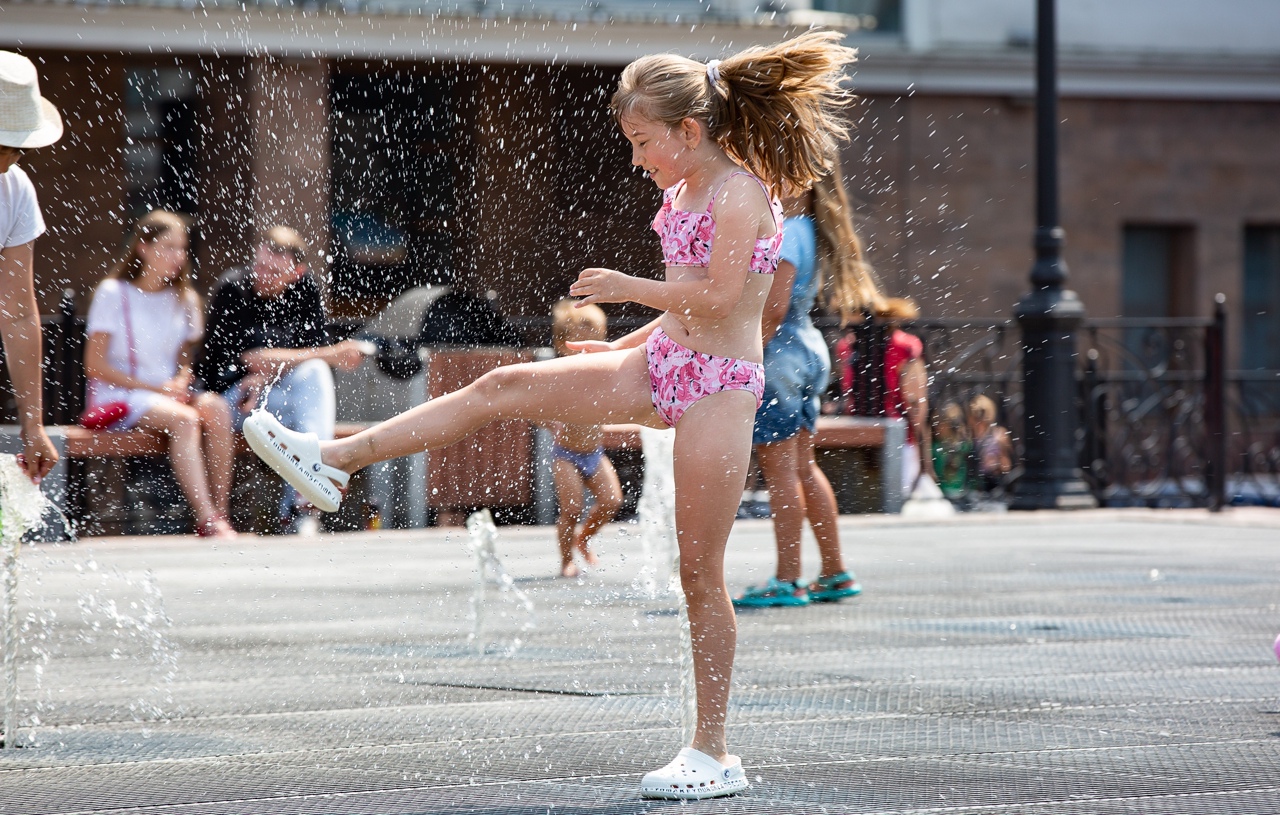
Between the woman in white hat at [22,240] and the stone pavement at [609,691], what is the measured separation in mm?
823

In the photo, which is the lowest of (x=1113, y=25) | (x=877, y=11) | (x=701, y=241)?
(x=701, y=241)

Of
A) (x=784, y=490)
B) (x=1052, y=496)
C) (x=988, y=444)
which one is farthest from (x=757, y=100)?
(x=988, y=444)

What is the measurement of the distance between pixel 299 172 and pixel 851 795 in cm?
1603

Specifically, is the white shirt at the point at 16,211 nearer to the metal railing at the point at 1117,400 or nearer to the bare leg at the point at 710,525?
the bare leg at the point at 710,525

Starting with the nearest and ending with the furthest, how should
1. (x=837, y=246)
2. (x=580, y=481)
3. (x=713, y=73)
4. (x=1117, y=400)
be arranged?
(x=713, y=73), (x=837, y=246), (x=580, y=481), (x=1117, y=400)

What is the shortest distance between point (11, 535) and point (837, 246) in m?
3.70

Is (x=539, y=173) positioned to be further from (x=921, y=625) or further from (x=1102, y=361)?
(x=921, y=625)

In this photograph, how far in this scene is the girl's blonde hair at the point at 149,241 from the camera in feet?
34.0

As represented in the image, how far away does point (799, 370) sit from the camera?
7016mm

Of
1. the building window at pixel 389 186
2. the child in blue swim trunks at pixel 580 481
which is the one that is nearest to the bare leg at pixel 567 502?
the child in blue swim trunks at pixel 580 481

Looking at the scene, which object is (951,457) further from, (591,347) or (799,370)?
(591,347)

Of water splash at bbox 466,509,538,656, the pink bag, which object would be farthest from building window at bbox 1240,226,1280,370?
water splash at bbox 466,509,538,656

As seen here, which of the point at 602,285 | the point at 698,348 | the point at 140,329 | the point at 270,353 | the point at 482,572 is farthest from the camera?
the point at 270,353

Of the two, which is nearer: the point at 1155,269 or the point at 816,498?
the point at 816,498
